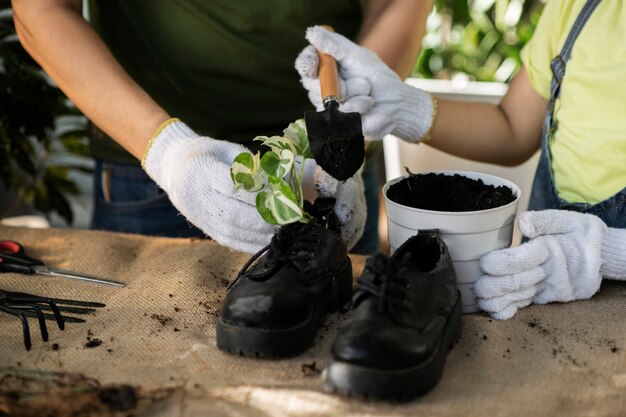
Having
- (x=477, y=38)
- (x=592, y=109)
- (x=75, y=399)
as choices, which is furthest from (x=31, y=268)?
(x=477, y=38)

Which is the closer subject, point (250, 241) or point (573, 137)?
point (250, 241)

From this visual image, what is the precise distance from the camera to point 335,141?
1.06 metres

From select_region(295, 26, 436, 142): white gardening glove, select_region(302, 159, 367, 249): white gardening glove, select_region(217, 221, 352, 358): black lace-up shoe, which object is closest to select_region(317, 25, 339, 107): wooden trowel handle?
select_region(295, 26, 436, 142): white gardening glove

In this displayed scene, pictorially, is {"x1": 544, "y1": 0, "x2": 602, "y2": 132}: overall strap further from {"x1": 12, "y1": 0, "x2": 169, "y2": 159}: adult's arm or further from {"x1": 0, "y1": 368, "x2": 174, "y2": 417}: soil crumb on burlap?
{"x1": 0, "y1": 368, "x2": 174, "y2": 417}: soil crumb on burlap

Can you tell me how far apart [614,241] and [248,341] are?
Result: 0.62m

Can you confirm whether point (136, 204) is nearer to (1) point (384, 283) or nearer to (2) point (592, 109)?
(1) point (384, 283)

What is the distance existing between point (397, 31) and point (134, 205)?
2.45ft

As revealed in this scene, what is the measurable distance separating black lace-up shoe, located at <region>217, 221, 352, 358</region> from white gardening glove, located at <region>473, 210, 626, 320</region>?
9.4 inches

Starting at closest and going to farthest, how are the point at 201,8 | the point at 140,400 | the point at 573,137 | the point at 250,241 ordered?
the point at 140,400, the point at 250,241, the point at 573,137, the point at 201,8

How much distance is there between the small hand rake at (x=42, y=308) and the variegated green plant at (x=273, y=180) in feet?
1.02

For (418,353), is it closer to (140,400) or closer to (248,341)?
(248,341)

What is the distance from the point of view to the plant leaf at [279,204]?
1.03 m

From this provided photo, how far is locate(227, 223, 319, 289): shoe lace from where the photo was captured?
100 cm

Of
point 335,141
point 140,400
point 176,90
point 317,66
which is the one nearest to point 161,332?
point 140,400
